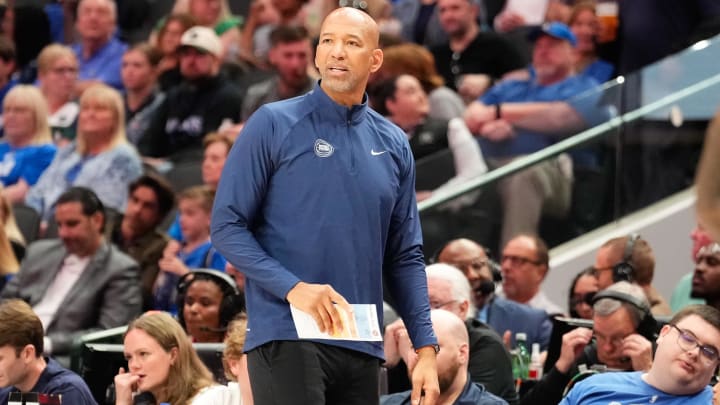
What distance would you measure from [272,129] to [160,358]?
91.2 inches

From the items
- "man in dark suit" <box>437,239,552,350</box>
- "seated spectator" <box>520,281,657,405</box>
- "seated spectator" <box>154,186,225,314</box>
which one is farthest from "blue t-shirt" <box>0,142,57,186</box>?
"seated spectator" <box>520,281,657,405</box>

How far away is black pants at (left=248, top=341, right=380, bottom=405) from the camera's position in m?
3.94

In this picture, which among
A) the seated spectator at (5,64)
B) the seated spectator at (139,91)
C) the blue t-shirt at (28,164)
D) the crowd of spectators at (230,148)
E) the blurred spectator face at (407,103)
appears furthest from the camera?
the seated spectator at (5,64)

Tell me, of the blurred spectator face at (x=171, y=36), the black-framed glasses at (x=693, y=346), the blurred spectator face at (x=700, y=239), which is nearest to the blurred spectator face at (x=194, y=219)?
the blurred spectator face at (x=700, y=239)

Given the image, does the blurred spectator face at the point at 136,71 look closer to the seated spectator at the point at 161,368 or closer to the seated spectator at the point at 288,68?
the seated spectator at the point at 288,68

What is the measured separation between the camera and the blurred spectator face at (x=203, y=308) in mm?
7246

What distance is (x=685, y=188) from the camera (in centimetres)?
959

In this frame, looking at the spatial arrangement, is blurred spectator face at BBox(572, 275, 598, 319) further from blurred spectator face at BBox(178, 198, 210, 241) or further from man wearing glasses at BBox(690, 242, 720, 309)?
blurred spectator face at BBox(178, 198, 210, 241)

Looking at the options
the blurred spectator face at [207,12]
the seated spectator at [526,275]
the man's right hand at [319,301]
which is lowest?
the seated spectator at [526,275]

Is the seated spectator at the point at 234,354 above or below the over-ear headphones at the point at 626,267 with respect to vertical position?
above

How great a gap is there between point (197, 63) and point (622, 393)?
6.45 metres

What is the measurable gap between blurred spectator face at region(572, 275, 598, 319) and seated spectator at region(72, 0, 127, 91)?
5.93 m

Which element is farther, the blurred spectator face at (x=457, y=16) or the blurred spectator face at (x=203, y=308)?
the blurred spectator face at (x=457, y=16)

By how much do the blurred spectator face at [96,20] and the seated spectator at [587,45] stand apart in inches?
161
